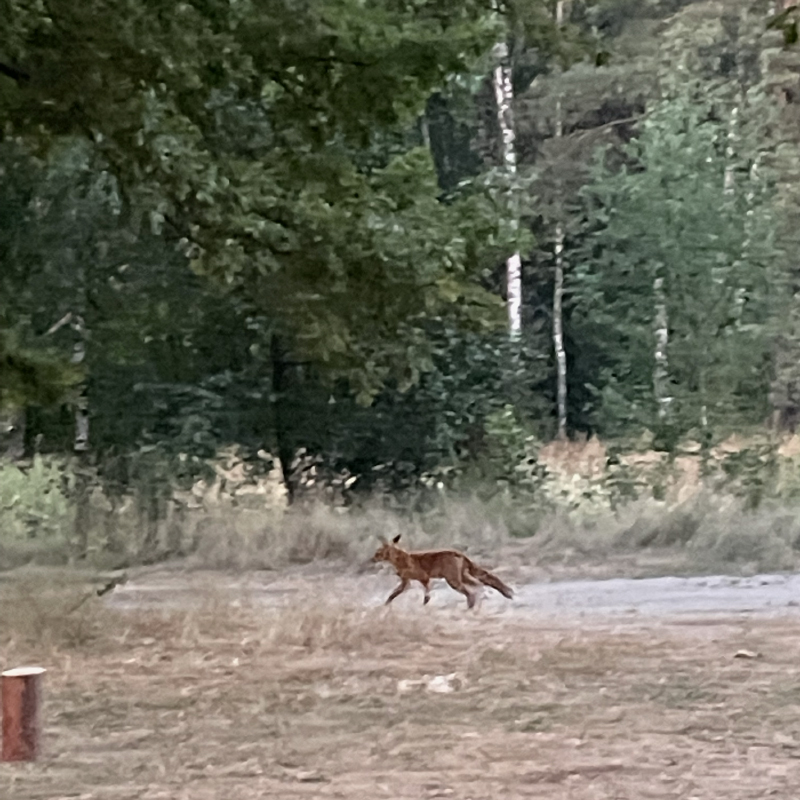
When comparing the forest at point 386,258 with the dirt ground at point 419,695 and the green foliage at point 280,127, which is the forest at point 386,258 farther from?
the dirt ground at point 419,695

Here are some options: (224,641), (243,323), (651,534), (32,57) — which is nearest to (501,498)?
(651,534)

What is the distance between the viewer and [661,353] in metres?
6.81

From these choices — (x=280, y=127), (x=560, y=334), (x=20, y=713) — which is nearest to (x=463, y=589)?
(x=280, y=127)

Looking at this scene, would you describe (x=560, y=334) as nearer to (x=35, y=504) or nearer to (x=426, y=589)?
(x=35, y=504)

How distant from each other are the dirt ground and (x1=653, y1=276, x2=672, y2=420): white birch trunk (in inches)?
81.6

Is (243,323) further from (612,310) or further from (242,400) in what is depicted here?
(612,310)

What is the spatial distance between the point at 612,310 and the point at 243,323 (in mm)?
2124

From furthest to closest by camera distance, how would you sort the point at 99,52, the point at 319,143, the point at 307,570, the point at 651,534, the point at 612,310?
1. the point at 612,310
2. the point at 651,534
3. the point at 307,570
4. the point at 319,143
5. the point at 99,52

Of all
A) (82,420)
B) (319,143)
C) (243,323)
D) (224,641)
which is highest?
(319,143)

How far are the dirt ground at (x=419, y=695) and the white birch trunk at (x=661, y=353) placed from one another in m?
2.07

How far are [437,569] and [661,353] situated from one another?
2.99 metres

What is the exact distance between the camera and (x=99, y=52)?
3539mm

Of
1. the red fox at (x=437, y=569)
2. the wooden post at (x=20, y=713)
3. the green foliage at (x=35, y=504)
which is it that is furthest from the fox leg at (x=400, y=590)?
the green foliage at (x=35, y=504)

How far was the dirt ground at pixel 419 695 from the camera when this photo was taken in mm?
2479
